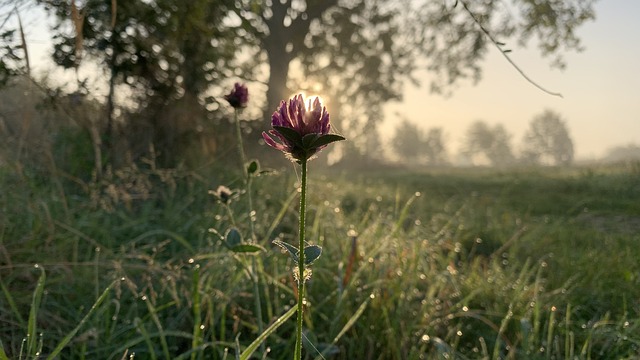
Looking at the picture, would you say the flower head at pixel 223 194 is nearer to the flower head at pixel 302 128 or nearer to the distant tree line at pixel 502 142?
the flower head at pixel 302 128

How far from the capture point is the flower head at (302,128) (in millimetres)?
850

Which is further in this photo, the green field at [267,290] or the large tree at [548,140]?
the large tree at [548,140]

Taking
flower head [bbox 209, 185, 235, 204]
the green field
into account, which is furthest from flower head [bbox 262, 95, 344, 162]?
flower head [bbox 209, 185, 235, 204]

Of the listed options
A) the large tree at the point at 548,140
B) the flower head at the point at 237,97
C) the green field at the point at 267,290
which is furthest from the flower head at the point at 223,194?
the large tree at the point at 548,140

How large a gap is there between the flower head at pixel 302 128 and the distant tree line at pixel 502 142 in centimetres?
7645

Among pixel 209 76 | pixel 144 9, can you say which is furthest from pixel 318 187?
pixel 144 9

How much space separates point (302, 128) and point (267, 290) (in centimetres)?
143

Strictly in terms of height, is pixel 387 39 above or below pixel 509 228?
above

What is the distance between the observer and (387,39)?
14656 mm

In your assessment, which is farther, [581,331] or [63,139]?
[63,139]

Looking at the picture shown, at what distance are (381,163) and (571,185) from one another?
19.3m

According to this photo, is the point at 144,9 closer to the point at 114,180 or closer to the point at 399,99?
the point at 114,180

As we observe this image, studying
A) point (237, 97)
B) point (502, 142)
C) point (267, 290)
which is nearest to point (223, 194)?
point (237, 97)

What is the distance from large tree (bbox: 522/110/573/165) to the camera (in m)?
89.0
